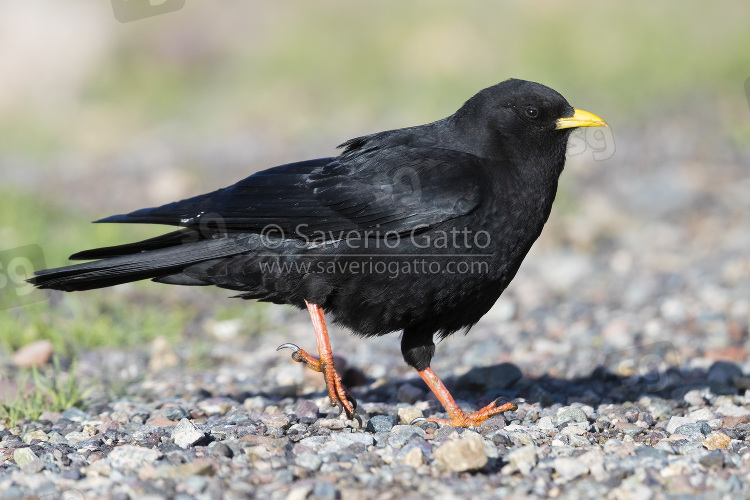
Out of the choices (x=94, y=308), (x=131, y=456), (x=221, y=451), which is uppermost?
(x=94, y=308)

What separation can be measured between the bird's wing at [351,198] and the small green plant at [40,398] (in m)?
1.11

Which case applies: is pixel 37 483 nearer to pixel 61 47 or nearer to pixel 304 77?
pixel 304 77

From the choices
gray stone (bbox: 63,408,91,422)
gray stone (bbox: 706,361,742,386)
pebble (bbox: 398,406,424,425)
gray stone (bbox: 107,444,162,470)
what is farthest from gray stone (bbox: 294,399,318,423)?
gray stone (bbox: 706,361,742,386)

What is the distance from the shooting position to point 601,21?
1503cm

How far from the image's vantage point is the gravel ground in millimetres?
3574

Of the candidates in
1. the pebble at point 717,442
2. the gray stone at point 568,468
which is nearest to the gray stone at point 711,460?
the pebble at point 717,442

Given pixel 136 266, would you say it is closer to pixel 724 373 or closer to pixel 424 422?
pixel 424 422

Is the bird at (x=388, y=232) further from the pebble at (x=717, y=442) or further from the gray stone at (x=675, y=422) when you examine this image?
the pebble at (x=717, y=442)

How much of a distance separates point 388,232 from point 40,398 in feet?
7.36

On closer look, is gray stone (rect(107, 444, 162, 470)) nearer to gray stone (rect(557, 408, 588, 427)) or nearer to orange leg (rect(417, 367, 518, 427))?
orange leg (rect(417, 367, 518, 427))

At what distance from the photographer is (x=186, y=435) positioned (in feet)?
13.3

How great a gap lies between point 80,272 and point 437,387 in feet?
6.93

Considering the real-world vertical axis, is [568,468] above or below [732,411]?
above

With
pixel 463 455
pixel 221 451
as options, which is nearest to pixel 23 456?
pixel 221 451
